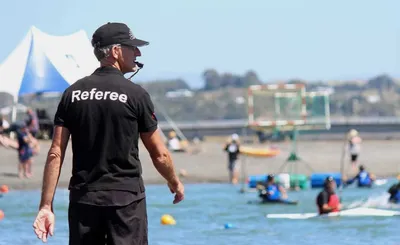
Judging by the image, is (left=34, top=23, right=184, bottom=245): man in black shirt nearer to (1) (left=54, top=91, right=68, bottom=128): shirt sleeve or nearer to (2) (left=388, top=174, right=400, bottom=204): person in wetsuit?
(1) (left=54, top=91, right=68, bottom=128): shirt sleeve

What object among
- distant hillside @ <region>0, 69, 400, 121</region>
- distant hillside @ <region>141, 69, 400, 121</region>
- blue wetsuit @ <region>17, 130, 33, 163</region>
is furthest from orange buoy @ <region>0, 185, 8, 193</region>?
distant hillside @ <region>141, 69, 400, 121</region>

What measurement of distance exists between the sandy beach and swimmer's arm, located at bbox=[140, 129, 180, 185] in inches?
753

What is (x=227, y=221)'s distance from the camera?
18.3 meters

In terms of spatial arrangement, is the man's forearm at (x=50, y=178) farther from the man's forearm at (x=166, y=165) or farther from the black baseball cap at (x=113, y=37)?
the black baseball cap at (x=113, y=37)

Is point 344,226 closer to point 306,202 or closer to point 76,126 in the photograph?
point 306,202

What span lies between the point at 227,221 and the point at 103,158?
43.2 ft

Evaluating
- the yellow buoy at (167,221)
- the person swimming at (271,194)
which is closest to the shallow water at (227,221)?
Answer: the yellow buoy at (167,221)

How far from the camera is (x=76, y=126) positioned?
5.32 m

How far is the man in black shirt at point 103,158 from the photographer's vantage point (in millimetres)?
5258

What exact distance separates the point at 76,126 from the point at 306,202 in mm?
17446

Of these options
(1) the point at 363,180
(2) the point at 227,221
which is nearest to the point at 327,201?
(2) the point at 227,221

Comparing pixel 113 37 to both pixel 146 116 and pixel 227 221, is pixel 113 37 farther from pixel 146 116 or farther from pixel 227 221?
pixel 227 221

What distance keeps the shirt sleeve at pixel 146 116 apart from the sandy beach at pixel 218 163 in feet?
63.0

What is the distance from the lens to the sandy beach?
26625 millimetres
